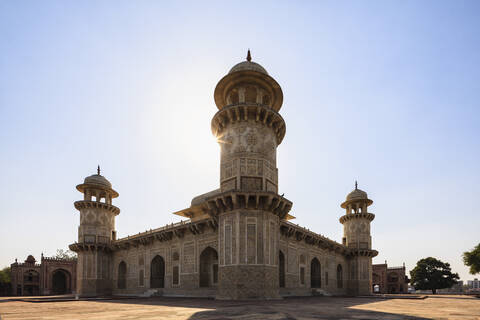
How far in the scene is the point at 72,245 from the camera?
116 feet

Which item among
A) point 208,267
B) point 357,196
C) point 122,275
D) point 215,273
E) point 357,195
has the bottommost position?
point 122,275

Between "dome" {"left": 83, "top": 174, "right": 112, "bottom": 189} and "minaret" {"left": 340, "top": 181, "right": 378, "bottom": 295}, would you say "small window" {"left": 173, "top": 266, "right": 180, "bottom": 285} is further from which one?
"minaret" {"left": 340, "top": 181, "right": 378, "bottom": 295}

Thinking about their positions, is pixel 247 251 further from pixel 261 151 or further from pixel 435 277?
pixel 435 277

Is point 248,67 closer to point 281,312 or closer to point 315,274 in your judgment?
point 281,312

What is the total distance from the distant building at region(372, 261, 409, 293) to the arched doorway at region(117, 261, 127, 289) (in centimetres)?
4720

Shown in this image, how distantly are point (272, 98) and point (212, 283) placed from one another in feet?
50.0

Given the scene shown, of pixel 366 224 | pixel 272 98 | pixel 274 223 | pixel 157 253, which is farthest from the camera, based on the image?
pixel 366 224

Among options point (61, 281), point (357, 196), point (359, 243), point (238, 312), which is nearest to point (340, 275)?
point (359, 243)

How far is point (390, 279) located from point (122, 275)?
50777mm

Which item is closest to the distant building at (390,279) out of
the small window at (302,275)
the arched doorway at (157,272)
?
the small window at (302,275)

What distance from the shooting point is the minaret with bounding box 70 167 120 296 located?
115ft

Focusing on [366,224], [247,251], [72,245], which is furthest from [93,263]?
[366,224]

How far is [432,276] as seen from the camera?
→ 5884 cm

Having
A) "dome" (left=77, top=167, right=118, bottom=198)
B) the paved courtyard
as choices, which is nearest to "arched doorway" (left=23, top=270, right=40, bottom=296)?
"dome" (left=77, top=167, right=118, bottom=198)
